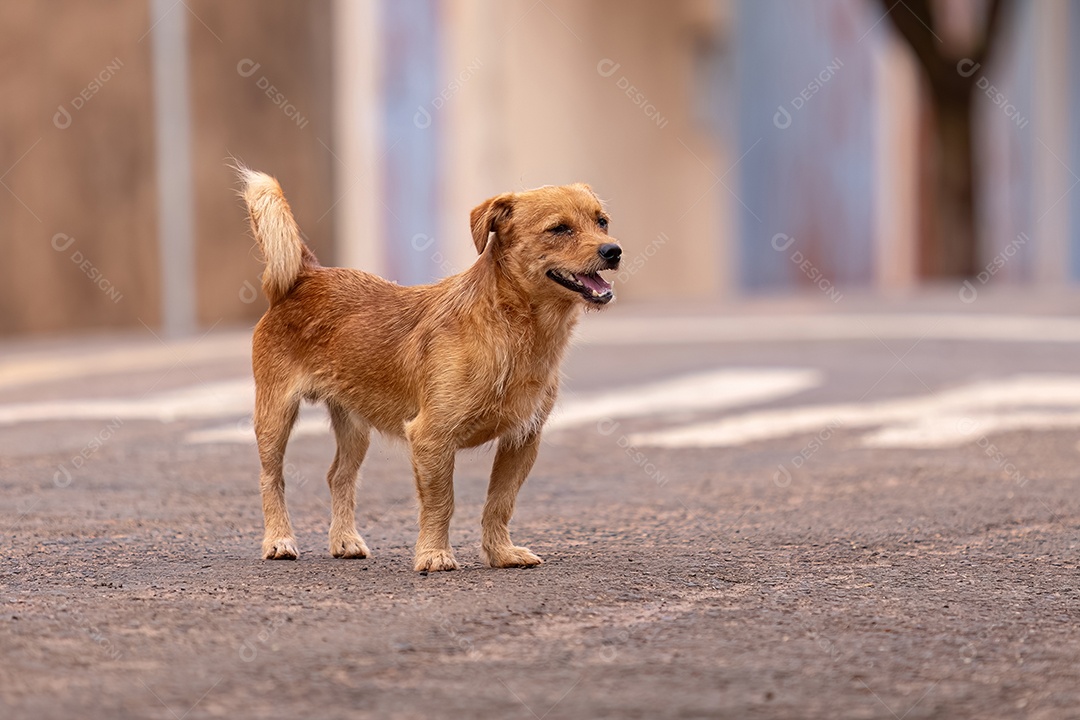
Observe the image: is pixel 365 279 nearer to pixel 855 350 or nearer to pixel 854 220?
pixel 855 350

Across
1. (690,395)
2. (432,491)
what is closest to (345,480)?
(432,491)

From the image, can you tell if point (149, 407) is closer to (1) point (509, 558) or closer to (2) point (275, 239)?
(2) point (275, 239)

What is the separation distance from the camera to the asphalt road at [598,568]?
3.77 m

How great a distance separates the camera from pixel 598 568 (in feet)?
17.3

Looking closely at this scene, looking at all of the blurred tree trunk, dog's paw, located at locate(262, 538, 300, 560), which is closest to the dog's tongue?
dog's paw, located at locate(262, 538, 300, 560)

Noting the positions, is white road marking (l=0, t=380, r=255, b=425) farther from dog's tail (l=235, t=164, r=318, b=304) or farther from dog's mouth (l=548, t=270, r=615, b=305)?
dog's mouth (l=548, t=270, r=615, b=305)

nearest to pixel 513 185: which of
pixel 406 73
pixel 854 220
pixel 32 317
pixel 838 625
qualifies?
pixel 406 73

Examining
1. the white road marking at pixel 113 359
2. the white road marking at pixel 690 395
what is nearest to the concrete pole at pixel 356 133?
the white road marking at pixel 113 359

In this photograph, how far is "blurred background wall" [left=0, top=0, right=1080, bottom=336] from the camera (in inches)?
600

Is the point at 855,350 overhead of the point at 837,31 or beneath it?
beneath

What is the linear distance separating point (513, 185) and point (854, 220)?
920 centimetres

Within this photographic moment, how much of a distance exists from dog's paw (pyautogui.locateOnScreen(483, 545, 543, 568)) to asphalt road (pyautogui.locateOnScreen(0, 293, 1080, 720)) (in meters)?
0.06

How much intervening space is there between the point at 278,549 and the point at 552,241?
4.61ft

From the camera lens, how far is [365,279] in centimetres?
573
